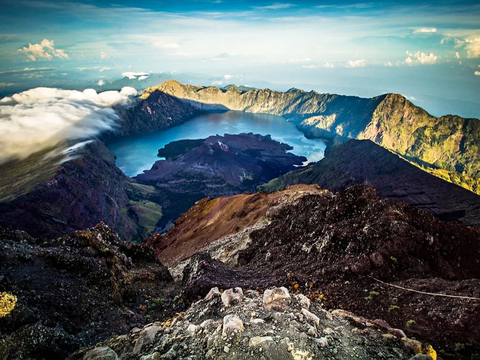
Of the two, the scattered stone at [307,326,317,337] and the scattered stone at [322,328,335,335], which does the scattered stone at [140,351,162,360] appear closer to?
the scattered stone at [307,326,317,337]

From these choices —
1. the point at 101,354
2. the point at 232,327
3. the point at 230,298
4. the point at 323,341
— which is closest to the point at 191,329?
the point at 232,327

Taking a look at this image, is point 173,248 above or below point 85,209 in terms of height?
above

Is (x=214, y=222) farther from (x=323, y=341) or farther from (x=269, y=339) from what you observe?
(x=323, y=341)

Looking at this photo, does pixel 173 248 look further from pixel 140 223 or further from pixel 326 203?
pixel 140 223

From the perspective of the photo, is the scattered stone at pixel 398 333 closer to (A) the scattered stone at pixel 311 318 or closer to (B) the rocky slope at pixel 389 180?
(A) the scattered stone at pixel 311 318

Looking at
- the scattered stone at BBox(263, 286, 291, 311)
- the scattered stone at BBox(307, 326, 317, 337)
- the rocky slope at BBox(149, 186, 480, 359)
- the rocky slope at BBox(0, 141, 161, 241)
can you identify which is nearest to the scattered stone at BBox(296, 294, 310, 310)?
the scattered stone at BBox(263, 286, 291, 311)

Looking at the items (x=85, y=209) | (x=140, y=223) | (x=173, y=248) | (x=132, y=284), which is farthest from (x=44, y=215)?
(x=132, y=284)
